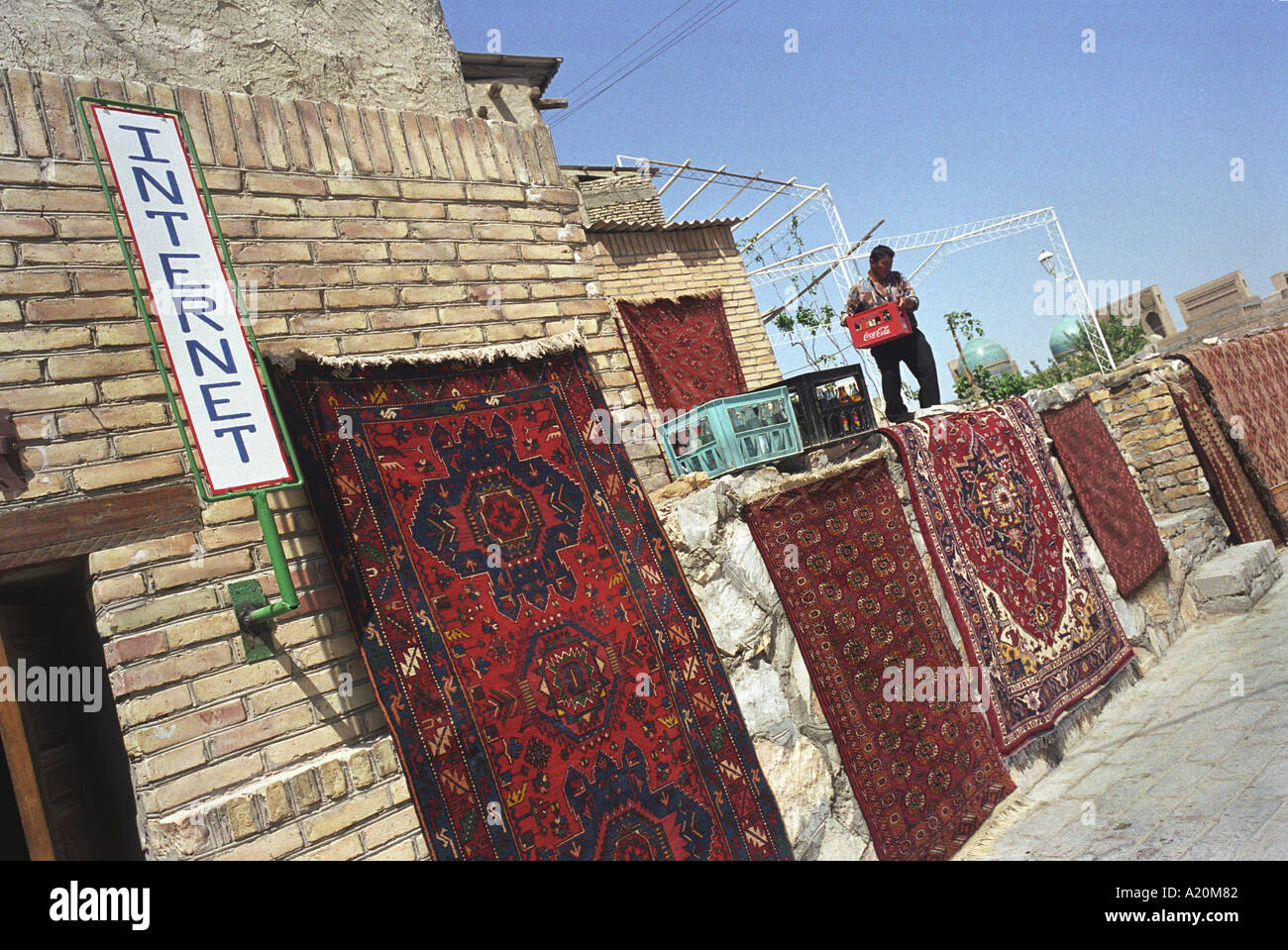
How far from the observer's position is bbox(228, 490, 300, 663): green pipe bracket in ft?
8.80

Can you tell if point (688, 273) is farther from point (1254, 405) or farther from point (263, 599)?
point (263, 599)

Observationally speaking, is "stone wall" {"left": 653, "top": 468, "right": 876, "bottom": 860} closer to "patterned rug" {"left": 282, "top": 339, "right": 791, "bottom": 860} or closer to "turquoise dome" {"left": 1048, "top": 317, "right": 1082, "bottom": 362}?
"patterned rug" {"left": 282, "top": 339, "right": 791, "bottom": 860}

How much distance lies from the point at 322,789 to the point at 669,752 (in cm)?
128

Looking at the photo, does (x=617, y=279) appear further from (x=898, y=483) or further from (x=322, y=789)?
(x=322, y=789)

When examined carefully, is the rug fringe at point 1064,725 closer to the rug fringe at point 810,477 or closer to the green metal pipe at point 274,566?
the rug fringe at point 810,477

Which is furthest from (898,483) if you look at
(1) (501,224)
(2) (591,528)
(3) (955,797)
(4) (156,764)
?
(4) (156,764)

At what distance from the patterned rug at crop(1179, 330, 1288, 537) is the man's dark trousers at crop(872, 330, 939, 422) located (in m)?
3.56

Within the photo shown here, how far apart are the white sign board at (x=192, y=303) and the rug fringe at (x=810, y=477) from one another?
7.36 feet

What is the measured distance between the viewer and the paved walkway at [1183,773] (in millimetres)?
3502

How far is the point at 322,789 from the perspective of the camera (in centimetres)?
272

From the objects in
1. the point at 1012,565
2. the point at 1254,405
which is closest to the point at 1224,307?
the point at 1254,405

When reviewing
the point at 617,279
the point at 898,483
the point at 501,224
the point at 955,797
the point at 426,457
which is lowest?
the point at 955,797

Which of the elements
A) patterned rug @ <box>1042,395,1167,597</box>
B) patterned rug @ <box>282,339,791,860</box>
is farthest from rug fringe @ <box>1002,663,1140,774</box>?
patterned rug @ <box>282,339,791,860</box>

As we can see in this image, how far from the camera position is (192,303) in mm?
2664
